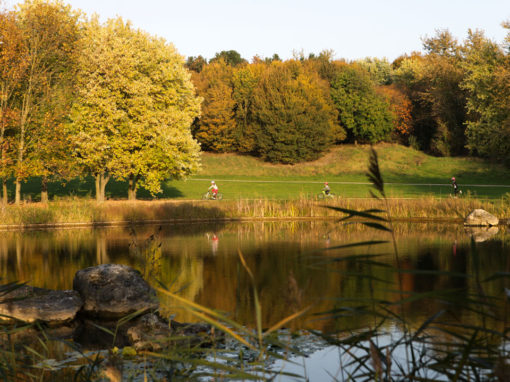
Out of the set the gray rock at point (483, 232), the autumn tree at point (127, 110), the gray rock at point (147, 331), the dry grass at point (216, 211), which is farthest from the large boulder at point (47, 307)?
the autumn tree at point (127, 110)

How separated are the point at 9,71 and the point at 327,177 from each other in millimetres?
29639

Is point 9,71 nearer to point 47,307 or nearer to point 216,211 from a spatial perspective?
point 216,211

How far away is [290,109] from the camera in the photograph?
57.5m

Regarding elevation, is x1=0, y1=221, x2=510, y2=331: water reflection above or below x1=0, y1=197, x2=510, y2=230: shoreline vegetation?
below

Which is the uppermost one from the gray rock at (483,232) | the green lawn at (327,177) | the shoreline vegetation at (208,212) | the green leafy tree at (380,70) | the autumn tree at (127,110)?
the green leafy tree at (380,70)

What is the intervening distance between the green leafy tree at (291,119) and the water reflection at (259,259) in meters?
29.7

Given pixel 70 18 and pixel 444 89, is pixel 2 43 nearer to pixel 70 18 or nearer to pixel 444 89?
pixel 70 18

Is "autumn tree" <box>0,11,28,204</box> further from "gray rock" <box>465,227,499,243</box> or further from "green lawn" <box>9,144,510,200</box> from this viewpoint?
"gray rock" <box>465,227,499,243</box>

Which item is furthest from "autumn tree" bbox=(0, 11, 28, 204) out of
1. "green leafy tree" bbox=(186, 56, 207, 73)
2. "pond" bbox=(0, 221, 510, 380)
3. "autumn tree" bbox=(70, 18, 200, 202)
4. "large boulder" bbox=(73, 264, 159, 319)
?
"green leafy tree" bbox=(186, 56, 207, 73)

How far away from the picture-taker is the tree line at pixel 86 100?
28.4 metres

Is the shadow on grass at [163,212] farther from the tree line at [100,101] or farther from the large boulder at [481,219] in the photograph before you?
the large boulder at [481,219]

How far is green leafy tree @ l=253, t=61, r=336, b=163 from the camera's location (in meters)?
56.4

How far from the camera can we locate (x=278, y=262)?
38.2ft

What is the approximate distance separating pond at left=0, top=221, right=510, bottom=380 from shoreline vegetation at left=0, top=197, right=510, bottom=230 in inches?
42.4
